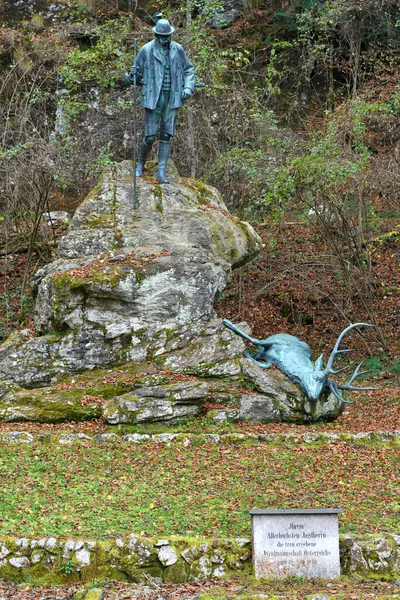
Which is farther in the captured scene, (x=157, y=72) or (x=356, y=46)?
(x=356, y=46)

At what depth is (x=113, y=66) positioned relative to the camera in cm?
Result: 1781

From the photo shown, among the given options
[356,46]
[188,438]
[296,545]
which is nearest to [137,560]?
[296,545]

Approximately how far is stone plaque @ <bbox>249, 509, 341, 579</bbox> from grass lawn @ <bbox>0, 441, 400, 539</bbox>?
0.58 meters

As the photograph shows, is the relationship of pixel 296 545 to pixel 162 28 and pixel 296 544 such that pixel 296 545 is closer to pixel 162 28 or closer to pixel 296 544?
pixel 296 544

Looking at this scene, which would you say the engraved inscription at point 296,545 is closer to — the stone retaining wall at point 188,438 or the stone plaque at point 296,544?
the stone plaque at point 296,544

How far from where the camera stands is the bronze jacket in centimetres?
1184

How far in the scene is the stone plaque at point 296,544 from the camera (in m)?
5.95

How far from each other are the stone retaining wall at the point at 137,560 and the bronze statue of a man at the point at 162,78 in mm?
7289

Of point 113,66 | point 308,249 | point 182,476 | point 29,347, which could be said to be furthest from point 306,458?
point 113,66

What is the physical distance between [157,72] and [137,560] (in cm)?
771

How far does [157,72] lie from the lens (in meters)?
11.9

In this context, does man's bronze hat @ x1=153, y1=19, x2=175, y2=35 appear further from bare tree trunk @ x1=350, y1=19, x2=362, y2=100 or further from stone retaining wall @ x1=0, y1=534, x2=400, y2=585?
bare tree trunk @ x1=350, y1=19, x2=362, y2=100

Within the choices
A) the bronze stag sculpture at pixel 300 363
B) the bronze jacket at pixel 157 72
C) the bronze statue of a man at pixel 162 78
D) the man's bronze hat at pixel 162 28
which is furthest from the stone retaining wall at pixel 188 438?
the man's bronze hat at pixel 162 28

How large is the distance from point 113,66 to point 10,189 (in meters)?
3.58
